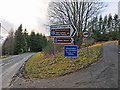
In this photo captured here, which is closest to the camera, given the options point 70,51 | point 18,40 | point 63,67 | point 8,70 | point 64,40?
point 63,67

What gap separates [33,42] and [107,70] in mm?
51099

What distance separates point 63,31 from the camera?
7.46 m

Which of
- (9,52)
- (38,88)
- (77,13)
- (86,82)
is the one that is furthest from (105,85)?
(9,52)

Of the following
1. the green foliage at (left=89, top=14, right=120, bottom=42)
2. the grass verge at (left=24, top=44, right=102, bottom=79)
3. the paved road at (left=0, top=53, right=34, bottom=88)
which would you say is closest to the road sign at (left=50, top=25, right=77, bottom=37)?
the grass verge at (left=24, top=44, right=102, bottom=79)

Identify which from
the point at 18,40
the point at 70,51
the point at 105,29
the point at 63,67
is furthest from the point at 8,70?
the point at 105,29

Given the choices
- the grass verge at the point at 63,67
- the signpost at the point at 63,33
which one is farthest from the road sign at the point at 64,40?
the grass verge at the point at 63,67

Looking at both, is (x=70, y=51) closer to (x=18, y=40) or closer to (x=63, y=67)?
(x=63, y=67)

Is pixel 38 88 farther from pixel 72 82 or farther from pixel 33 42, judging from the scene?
pixel 33 42

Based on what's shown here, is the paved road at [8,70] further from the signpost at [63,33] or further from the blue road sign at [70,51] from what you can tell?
the signpost at [63,33]

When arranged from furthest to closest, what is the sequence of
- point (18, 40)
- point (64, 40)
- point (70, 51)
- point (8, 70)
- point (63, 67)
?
point (18, 40), point (8, 70), point (64, 40), point (70, 51), point (63, 67)

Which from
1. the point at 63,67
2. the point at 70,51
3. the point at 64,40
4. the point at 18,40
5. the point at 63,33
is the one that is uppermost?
the point at 18,40

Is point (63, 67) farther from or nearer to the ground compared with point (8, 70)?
farther from the ground

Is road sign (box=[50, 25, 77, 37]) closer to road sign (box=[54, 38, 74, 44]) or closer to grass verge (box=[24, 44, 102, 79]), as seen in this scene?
road sign (box=[54, 38, 74, 44])

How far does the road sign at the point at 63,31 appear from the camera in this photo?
23.9 feet
